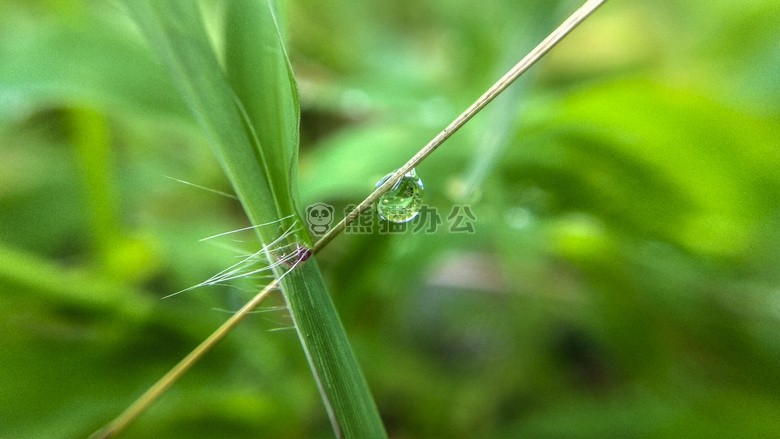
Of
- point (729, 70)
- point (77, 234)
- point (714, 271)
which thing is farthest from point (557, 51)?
point (77, 234)

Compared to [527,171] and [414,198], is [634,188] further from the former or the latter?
[414,198]

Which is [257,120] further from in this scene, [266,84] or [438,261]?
[438,261]

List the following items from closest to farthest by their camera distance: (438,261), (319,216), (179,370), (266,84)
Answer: (266,84) < (179,370) < (319,216) < (438,261)

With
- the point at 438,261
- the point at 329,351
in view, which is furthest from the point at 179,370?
the point at 438,261

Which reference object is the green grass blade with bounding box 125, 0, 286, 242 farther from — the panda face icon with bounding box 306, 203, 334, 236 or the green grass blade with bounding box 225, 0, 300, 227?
the panda face icon with bounding box 306, 203, 334, 236

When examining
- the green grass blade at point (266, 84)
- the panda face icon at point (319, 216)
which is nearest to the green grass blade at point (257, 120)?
the green grass blade at point (266, 84)
